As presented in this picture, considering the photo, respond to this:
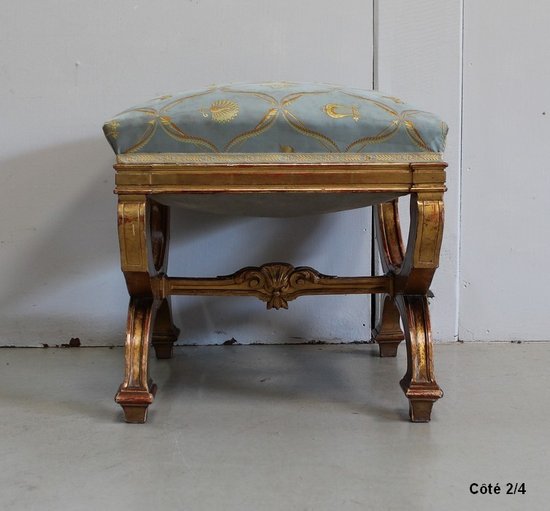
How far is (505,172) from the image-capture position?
4.85ft

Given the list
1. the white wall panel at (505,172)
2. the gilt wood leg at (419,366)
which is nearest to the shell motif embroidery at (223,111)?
the gilt wood leg at (419,366)

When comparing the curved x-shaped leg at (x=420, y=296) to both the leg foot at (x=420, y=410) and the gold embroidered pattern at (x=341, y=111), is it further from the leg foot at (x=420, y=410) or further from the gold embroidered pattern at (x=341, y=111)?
the gold embroidered pattern at (x=341, y=111)

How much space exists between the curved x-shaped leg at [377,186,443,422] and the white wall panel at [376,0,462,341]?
53 centimetres

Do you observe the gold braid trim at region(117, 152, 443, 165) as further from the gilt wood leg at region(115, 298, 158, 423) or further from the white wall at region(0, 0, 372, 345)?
the white wall at region(0, 0, 372, 345)

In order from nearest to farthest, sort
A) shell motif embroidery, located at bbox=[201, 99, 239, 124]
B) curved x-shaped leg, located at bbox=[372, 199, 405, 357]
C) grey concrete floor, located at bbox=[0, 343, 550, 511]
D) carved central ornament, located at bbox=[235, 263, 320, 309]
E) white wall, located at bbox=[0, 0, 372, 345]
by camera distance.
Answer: grey concrete floor, located at bbox=[0, 343, 550, 511] → shell motif embroidery, located at bbox=[201, 99, 239, 124] → carved central ornament, located at bbox=[235, 263, 320, 309] → curved x-shaped leg, located at bbox=[372, 199, 405, 357] → white wall, located at bbox=[0, 0, 372, 345]

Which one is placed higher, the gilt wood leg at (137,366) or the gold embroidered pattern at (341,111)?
the gold embroidered pattern at (341,111)

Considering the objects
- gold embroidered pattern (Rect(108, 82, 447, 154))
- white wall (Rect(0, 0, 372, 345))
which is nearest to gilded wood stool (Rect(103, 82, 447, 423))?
gold embroidered pattern (Rect(108, 82, 447, 154))

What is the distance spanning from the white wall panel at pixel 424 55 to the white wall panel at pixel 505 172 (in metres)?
0.03

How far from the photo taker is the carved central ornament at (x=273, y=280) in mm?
1144

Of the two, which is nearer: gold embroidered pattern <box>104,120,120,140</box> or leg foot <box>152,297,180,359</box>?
gold embroidered pattern <box>104,120,120,140</box>

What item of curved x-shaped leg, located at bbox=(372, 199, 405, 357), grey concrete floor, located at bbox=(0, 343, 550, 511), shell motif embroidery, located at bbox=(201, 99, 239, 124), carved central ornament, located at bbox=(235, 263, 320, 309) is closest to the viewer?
grey concrete floor, located at bbox=(0, 343, 550, 511)

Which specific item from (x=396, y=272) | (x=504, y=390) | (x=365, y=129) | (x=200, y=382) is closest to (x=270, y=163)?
(x=365, y=129)

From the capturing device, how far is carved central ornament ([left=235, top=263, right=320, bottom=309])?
3.75ft

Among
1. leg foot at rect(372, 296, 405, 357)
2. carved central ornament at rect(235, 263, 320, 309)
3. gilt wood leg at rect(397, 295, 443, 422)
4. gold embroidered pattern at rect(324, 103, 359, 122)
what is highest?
gold embroidered pattern at rect(324, 103, 359, 122)
